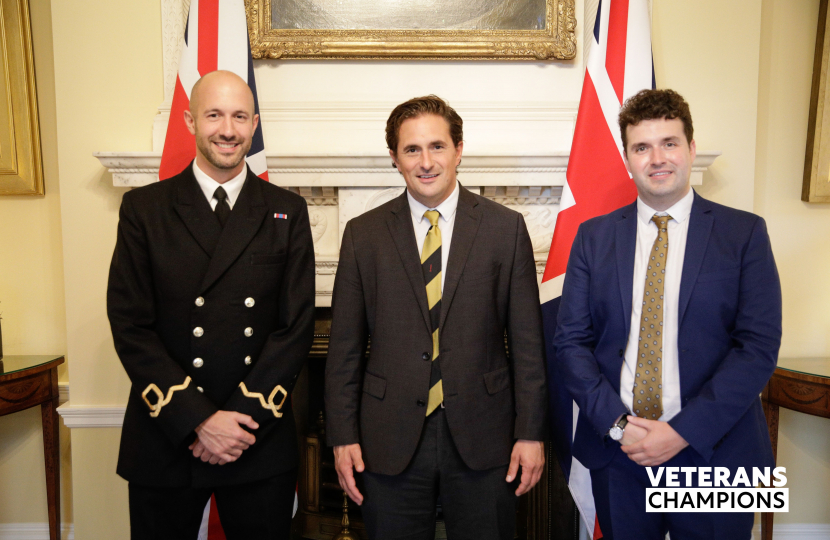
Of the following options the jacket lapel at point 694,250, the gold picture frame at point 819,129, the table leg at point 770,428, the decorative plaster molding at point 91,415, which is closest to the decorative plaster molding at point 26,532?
the decorative plaster molding at point 91,415

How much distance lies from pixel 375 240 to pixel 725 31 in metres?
1.99

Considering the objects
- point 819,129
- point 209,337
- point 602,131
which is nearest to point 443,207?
point 209,337

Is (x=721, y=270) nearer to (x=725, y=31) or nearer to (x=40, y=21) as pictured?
(x=725, y=31)

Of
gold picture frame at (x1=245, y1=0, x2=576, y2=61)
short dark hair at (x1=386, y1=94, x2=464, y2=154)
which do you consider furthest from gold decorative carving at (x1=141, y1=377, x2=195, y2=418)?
gold picture frame at (x1=245, y1=0, x2=576, y2=61)

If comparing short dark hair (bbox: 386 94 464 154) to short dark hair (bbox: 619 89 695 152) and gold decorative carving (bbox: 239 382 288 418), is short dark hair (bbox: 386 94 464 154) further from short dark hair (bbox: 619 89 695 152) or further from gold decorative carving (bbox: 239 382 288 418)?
gold decorative carving (bbox: 239 382 288 418)

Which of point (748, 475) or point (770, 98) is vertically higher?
point (770, 98)

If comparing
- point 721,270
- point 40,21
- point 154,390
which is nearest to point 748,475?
point 721,270

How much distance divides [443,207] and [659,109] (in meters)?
0.65

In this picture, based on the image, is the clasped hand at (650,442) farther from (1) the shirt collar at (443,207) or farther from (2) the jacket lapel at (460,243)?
(1) the shirt collar at (443,207)

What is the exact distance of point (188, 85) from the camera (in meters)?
2.25

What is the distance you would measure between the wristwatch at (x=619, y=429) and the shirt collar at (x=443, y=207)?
74 cm

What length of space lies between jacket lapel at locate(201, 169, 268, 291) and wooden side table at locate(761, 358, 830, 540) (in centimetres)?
225

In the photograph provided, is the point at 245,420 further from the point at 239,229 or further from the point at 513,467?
the point at 513,467

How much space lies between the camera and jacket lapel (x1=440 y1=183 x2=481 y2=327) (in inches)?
61.6
